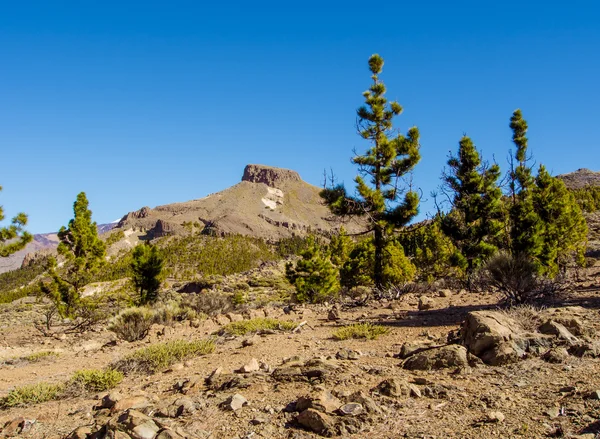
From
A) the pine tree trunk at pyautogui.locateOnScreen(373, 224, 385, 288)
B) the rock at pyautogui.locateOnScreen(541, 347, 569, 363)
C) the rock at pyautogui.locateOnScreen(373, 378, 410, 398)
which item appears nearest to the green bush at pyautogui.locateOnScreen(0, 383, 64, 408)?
the rock at pyautogui.locateOnScreen(373, 378, 410, 398)

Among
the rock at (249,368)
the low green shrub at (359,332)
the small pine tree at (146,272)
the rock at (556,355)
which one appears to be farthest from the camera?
the small pine tree at (146,272)

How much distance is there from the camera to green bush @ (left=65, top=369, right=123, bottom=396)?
6.80m

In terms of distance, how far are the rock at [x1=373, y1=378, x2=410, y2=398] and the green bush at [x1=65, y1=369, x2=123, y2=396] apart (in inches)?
182

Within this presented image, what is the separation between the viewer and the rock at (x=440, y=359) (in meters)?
5.98

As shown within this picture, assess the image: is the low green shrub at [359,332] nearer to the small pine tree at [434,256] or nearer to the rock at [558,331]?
the rock at [558,331]

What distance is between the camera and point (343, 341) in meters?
8.99

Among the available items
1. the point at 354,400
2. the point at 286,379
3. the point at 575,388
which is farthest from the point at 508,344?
the point at 286,379

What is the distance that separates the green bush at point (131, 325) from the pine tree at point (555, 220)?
26.9 meters

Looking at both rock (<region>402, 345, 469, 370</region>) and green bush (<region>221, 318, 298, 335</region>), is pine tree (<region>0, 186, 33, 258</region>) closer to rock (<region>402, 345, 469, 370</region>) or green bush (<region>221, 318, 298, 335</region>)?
green bush (<region>221, 318, 298, 335</region>)

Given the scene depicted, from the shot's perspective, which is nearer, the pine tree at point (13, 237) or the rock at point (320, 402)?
the rock at point (320, 402)

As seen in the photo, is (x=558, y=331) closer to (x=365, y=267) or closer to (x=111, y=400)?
(x=111, y=400)

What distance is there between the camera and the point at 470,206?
89.6ft

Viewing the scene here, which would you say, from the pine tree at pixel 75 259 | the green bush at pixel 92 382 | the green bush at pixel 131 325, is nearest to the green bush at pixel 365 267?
the pine tree at pixel 75 259

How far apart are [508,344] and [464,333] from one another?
2.63 feet
